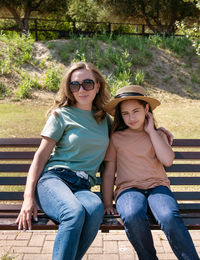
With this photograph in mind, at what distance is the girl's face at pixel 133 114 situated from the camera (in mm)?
2668

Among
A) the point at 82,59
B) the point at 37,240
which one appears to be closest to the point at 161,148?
the point at 37,240

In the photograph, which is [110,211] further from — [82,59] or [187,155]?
[82,59]

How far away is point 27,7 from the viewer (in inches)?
698

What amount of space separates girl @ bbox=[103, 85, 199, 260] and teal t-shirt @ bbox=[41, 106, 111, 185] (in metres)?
0.15

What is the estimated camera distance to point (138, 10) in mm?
20812

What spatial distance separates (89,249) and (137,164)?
99 centimetres

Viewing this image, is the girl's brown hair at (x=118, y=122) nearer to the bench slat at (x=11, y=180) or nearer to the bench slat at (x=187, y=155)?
the bench slat at (x=187, y=155)

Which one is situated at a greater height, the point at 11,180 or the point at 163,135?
the point at 163,135

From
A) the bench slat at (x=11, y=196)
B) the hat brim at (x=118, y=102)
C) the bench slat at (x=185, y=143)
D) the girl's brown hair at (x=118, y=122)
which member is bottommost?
the bench slat at (x=11, y=196)

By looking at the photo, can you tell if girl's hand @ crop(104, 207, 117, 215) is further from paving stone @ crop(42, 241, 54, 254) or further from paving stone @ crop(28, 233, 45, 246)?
paving stone @ crop(28, 233, 45, 246)

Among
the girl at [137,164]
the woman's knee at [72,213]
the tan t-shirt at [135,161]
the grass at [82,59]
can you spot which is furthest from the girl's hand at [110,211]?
the grass at [82,59]

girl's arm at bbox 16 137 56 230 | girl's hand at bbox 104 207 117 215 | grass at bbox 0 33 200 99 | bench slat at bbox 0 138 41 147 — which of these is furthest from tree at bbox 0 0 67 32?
girl's hand at bbox 104 207 117 215

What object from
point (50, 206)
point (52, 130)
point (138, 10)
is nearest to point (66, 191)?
point (50, 206)

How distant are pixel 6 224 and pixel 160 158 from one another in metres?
1.28
